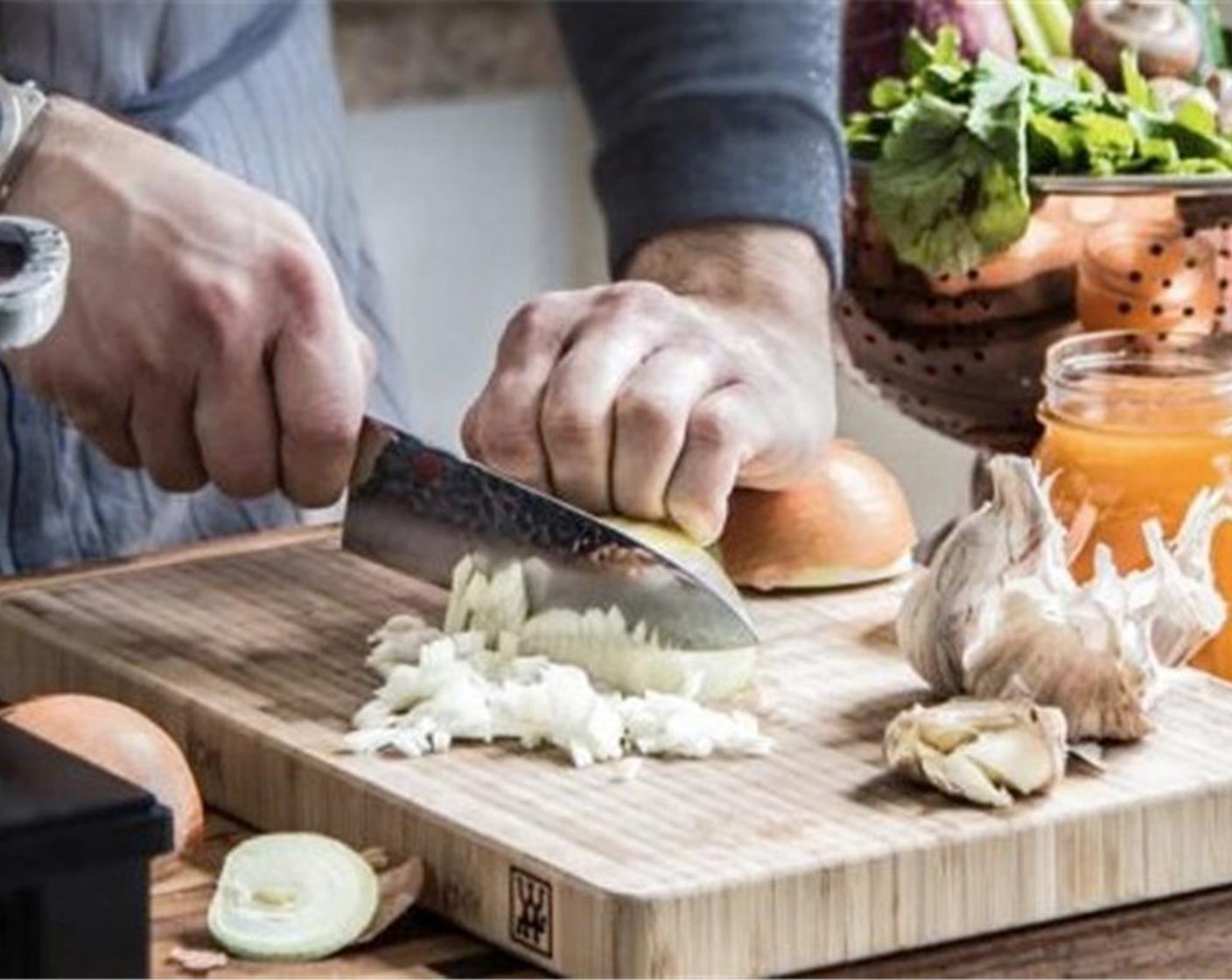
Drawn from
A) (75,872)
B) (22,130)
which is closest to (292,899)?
(75,872)

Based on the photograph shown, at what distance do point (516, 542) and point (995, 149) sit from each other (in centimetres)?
35

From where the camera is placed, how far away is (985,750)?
129 centimetres

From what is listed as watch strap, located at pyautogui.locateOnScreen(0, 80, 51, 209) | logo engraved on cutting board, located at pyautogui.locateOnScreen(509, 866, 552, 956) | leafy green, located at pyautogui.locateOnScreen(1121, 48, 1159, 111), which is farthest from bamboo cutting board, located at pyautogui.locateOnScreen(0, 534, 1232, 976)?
leafy green, located at pyautogui.locateOnScreen(1121, 48, 1159, 111)

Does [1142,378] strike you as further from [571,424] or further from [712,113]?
[712,113]

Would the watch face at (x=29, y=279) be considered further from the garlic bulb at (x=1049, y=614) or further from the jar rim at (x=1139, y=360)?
the jar rim at (x=1139, y=360)

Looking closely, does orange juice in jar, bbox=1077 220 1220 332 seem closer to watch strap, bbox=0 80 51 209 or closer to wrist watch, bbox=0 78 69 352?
watch strap, bbox=0 80 51 209

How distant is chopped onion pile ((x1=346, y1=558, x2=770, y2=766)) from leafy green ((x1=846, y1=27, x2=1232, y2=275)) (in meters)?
0.33

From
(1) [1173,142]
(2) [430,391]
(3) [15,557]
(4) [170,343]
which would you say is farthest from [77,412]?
(2) [430,391]

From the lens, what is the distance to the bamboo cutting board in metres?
1.22

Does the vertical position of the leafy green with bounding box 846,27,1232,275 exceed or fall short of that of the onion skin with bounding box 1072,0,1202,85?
it falls short

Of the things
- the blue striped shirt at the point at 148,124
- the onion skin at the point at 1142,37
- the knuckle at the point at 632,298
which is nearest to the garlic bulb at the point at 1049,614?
the knuckle at the point at 632,298

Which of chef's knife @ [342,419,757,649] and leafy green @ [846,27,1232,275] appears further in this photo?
leafy green @ [846,27,1232,275]

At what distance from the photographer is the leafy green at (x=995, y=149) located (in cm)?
166

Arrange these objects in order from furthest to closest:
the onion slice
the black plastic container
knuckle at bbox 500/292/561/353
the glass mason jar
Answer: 1. knuckle at bbox 500/292/561/353
2. the glass mason jar
3. the onion slice
4. the black plastic container
